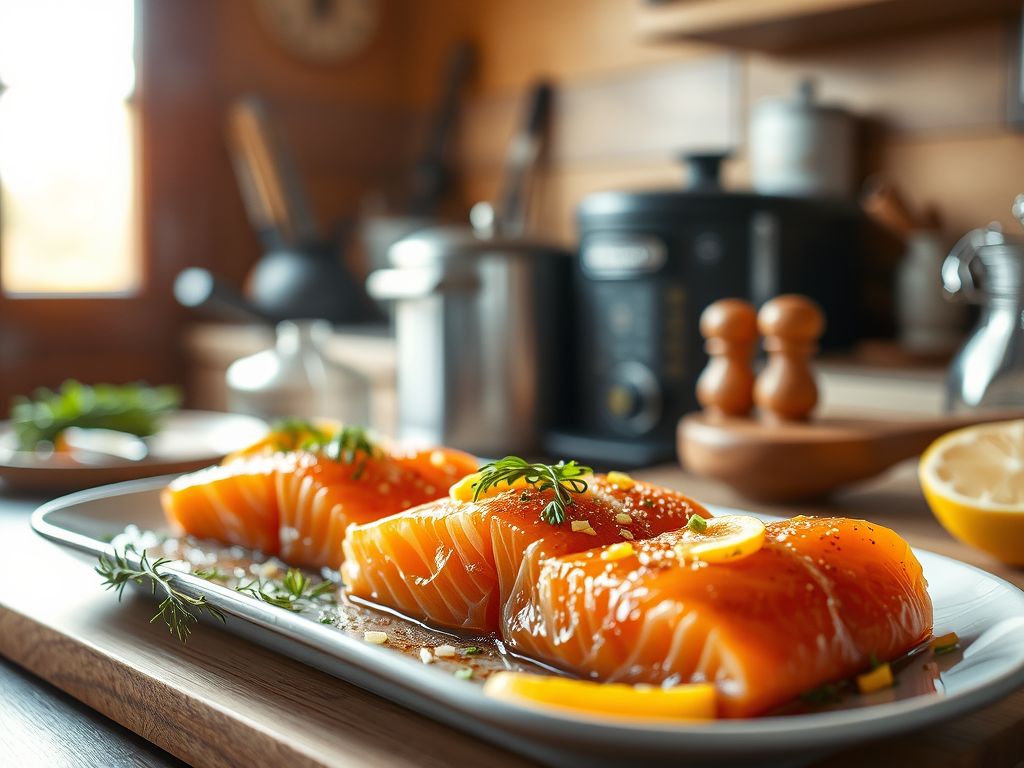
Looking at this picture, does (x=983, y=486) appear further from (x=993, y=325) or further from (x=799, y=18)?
(x=799, y=18)

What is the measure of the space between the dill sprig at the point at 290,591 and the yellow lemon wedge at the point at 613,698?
0.89 ft

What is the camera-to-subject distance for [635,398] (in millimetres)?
1750

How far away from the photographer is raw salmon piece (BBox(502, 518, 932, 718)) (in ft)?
1.66

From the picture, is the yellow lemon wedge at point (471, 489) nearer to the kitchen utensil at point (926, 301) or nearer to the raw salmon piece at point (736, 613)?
the raw salmon piece at point (736, 613)

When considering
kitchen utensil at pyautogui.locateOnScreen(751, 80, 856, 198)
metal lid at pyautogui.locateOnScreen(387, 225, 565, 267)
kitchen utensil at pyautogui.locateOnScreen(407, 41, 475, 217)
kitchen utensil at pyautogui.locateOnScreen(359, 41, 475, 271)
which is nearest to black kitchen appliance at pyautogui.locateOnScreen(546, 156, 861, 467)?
metal lid at pyautogui.locateOnScreen(387, 225, 565, 267)

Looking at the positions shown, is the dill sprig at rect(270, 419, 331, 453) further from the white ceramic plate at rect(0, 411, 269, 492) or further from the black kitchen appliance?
the black kitchen appliance

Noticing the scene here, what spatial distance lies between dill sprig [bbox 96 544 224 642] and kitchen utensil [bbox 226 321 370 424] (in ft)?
3.47

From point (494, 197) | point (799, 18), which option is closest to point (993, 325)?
point (799, 18)

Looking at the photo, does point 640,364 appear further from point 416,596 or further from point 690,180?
point 416,596

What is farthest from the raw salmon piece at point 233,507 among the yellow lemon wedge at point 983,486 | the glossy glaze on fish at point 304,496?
the yellow lemon wedge at point 983,486

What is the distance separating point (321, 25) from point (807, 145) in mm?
1915

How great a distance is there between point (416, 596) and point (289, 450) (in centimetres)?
36

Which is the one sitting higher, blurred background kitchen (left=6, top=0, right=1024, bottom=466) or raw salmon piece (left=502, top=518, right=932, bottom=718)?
blurred background kitchen (left=6, top=0, right=1024, bottom=466)

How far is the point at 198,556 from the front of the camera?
2.84ft
